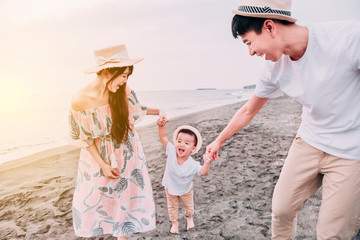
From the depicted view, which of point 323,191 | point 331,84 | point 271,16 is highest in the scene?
point 271,16

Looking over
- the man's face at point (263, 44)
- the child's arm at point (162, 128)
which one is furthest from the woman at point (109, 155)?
the man's face at point (263, 44)

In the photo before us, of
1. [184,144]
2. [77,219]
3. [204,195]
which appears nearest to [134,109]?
[184,144]

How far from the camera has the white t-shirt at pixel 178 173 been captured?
2.92 meters

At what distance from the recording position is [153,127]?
9836 millimetres

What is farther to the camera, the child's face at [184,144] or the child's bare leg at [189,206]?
the child's bare leg at [189,206]

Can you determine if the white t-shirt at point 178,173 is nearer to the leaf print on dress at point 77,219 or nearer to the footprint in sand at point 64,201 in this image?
the leaf print on dress at point 77,219

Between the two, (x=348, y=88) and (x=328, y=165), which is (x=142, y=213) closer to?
(x=328, y=165)

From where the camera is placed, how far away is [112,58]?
2428 mm

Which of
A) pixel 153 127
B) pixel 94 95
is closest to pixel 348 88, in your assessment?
→ pixel 94 95

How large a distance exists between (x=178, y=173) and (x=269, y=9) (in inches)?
72.3

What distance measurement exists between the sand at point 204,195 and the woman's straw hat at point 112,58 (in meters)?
1.96

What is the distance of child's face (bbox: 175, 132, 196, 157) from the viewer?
9.65 ft

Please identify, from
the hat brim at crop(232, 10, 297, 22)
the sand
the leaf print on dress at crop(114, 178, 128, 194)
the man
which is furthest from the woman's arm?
the hat brim at crop(232, 10, 297, 22)

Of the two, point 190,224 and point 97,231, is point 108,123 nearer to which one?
point 97,231
